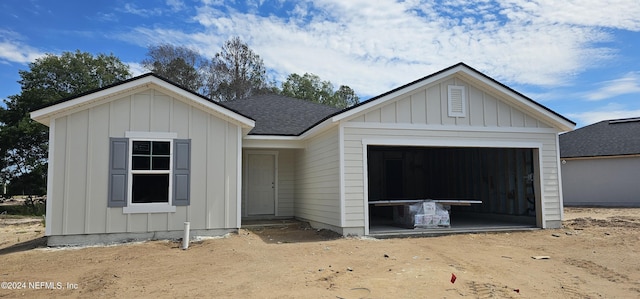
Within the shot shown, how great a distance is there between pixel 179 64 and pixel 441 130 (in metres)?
27.9

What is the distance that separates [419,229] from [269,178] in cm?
513

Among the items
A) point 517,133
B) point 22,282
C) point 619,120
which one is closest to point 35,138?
point 22,282

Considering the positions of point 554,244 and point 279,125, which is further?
point 279,125

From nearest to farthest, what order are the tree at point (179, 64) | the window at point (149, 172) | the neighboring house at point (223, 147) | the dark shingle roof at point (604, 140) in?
1. the neighboring house at point (223, 147)
2. the window at point (149, 172)
3. the dark shingle roof at point (604, 140)
4. the tree at point (179, 64)

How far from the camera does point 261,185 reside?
1316 cm

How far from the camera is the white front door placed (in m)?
13.1

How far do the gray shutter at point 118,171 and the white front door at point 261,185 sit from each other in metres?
4.45

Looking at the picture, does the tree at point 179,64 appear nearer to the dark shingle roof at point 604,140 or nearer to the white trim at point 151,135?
the white trim at point 151,135

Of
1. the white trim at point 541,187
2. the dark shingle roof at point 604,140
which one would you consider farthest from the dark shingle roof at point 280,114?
the dark shingle roof at point 604,140

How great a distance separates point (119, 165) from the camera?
355 inches

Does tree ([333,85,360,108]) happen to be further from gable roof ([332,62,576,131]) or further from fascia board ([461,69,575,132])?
gable roof ([332,62,576,131])

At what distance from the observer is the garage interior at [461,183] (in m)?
11.8

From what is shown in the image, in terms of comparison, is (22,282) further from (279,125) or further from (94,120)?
(279,125)

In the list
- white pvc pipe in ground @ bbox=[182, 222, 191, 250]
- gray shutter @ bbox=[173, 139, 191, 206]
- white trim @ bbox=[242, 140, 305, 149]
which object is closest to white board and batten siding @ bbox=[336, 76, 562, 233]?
white trim @ bbox=[242, 140, 305, 149]
